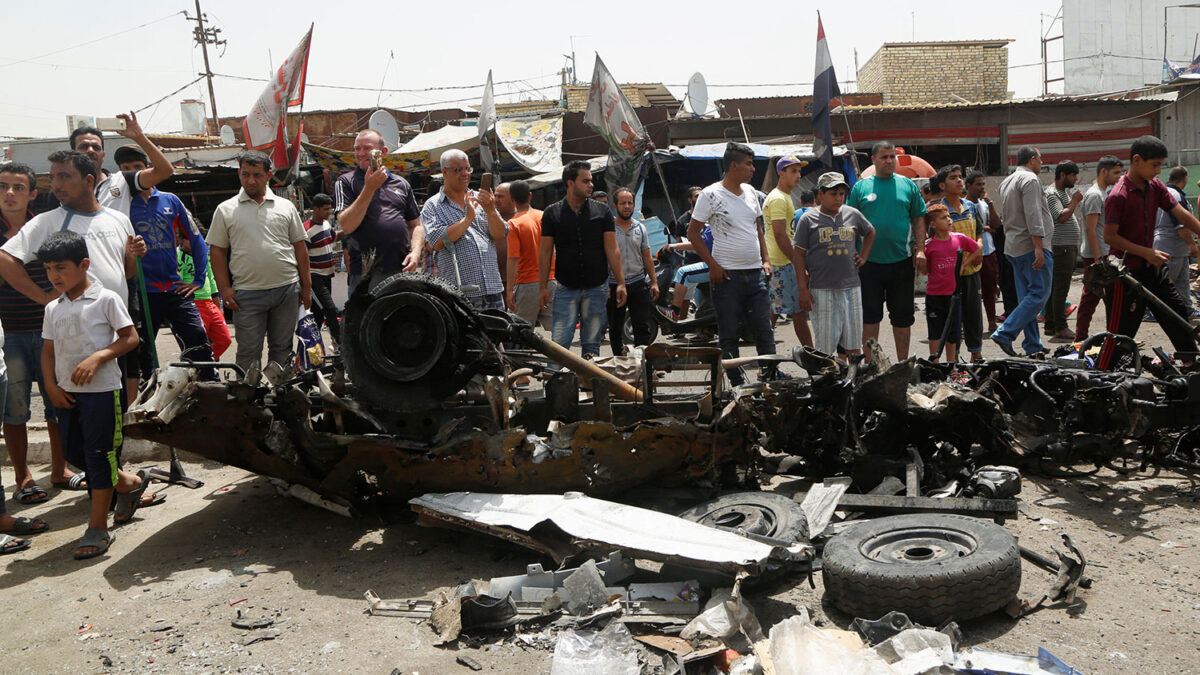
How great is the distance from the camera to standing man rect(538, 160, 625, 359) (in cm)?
721

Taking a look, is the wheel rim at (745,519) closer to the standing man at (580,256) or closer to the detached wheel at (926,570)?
the detached wheel at (926,570)

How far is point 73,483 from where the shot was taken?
614cm

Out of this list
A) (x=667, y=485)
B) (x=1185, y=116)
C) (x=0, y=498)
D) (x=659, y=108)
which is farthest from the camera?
(x=1185, y=116)

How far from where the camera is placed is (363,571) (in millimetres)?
4465

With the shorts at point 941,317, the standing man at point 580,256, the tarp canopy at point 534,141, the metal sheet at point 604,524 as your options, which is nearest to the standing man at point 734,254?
the standing man at point 580,256

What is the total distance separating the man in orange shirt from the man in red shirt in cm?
472

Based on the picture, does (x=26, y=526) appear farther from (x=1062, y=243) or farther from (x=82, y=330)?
(x=1062, y=243)

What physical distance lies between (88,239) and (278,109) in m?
5.83

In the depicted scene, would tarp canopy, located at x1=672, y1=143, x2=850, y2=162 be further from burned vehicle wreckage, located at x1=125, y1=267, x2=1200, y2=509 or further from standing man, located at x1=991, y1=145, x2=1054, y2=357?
burned vehicle wreckage, located at x1=125, y1=267, x2=1200, y2=509

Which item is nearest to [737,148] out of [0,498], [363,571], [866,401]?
[866,401]

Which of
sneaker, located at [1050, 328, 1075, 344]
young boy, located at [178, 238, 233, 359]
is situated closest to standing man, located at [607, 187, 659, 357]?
young boy, located at [178, 238, 233, 359]

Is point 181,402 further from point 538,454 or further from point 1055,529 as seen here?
point 1055,529

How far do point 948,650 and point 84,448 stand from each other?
4.57m

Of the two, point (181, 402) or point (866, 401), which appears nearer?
point (181, 402)
